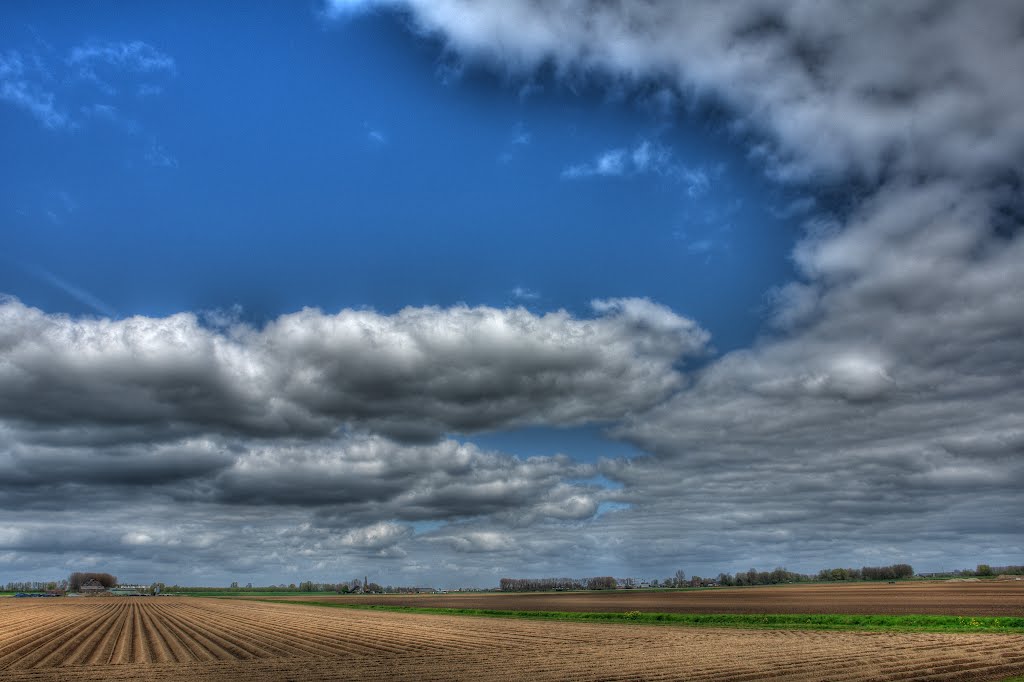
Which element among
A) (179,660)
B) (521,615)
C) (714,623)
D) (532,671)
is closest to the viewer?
(532,671)

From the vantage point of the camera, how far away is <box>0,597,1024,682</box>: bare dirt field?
31656 millimetres

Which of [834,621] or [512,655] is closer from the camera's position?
[512,655]

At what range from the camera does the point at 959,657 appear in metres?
34.3

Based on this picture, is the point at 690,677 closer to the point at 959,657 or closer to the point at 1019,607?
the point at 959,657

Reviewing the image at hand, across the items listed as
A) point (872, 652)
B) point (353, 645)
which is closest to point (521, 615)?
point (353, 645)

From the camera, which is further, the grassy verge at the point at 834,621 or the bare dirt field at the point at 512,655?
the grassy verge at the point at 834,621

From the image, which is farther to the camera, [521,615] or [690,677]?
[521,615]

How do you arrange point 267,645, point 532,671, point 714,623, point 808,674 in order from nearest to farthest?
1. point 808,674
2. point 532,671
3. point 267,645
4. point 714,623

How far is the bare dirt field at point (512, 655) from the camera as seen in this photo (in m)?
31.7

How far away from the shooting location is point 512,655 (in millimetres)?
41344

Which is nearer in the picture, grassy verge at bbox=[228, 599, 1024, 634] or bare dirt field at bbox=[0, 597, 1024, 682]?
bare dirt field at bbox=[0, 597, 1024, 682]

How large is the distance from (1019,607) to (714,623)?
31177 millimetres

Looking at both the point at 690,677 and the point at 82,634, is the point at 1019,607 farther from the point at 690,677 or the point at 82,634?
the point at 82,634

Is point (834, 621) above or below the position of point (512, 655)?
below
